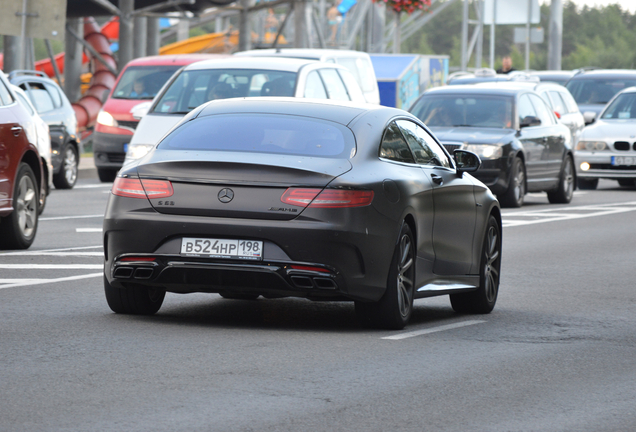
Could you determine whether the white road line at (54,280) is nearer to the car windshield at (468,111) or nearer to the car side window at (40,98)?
the car windshield at (468,111)

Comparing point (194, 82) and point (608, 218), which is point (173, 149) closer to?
point (194, 82)

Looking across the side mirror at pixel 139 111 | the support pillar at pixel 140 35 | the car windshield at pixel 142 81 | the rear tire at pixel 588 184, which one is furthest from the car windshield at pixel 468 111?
the support pillar at pixel 140 35

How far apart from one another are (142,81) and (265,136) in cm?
1564

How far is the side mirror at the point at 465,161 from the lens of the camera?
32.2 feet

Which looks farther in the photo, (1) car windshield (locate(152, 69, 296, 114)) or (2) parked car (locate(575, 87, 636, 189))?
(2) parked car (locate(575, 87, 636, 189))

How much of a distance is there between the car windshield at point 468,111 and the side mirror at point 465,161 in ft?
34.3

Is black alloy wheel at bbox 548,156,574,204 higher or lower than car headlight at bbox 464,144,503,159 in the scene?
lower

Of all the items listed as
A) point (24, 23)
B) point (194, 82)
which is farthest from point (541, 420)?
point (24, 23)

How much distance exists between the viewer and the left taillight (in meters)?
8.09

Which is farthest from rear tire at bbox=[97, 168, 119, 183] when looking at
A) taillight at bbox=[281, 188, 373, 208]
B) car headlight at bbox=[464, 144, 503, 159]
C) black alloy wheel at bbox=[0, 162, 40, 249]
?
taillight at bbox=[281, 188, 373, 208]

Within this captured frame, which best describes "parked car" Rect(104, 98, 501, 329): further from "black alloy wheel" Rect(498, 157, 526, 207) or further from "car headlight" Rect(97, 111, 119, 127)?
"car headlight" Rect(97, 111, 119, 127)

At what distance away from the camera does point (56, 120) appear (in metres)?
22.6

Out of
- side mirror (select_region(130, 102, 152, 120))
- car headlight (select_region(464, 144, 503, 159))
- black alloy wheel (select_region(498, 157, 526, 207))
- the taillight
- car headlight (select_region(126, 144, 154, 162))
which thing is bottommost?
black alloy wheel (select_region(498, 157, 526, 207))

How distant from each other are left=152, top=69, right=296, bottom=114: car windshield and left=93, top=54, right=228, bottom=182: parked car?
5386 millimetres
